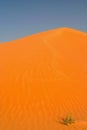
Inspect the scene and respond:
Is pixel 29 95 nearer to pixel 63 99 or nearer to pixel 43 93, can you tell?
pixel 43 93

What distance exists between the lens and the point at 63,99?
37.4 feet

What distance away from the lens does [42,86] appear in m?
12.1

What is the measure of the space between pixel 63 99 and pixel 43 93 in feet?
3.11

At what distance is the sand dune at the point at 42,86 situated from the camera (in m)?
9.21

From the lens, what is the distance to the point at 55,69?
14.1 metres

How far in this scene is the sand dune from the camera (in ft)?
30.2

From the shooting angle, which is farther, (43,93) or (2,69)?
(2,69)

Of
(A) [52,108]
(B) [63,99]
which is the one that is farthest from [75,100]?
(A) [52,108]

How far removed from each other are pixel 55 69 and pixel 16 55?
3.35 m

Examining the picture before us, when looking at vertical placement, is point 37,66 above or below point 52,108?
above

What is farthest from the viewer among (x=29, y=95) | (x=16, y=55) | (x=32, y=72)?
(x=16, y=55)

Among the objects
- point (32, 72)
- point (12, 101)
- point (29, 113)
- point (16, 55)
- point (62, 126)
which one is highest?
point (16, 55)

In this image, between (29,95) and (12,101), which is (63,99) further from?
(12,101)

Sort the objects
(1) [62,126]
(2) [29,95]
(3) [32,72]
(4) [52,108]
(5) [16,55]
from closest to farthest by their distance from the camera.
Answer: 1. (1) [62,126]
2. (4) [52,108]
3. (2) [29,95]
4. (3) [32,72]
5. (5) [16,55]
